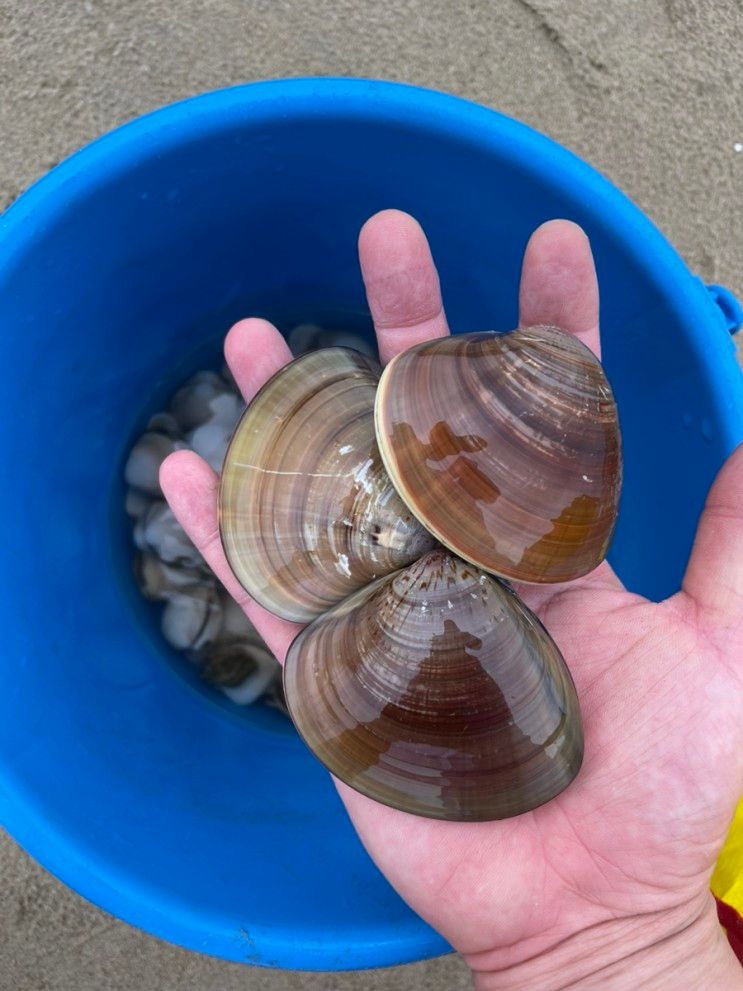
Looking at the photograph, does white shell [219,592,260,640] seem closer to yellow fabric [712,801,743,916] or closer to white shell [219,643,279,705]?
white shell [219,643,279,705]

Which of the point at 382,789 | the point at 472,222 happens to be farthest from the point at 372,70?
the point at 382,789

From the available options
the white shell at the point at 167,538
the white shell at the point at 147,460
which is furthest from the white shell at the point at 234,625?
the white shell at the point at 147,460

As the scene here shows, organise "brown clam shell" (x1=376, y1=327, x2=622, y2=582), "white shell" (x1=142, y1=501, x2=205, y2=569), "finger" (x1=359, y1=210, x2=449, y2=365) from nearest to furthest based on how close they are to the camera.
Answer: "brown clam shell" (x1=376, y1=327, x2=622, y2=582) < "finger" (x1=359, y1=210, x2=449, y2=365) < "white shell" (x1=142, y1=501, x2=205, y2=569)

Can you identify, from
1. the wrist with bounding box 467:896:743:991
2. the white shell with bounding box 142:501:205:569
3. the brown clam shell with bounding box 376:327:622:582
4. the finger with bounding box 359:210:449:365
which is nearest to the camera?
the brown clam shell with bounding box 376:327:622:582

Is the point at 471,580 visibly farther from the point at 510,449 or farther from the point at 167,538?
the point at 167,538

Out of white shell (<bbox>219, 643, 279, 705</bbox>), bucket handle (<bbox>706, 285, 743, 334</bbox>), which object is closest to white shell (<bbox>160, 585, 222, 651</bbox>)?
white shell (<bbox>219, 643, 279, 705</bbox>)

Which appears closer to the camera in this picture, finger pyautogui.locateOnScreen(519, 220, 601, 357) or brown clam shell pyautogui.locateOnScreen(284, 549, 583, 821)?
brown clam shell pyautogui.locateOnScreen(284, 549, 583, 821)

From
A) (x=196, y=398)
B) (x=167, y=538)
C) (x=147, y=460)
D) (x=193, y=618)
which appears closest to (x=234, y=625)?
(x=193, y=618)

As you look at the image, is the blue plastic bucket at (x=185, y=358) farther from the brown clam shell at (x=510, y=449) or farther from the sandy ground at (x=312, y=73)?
the sandy ground at (x=312, y=73)
